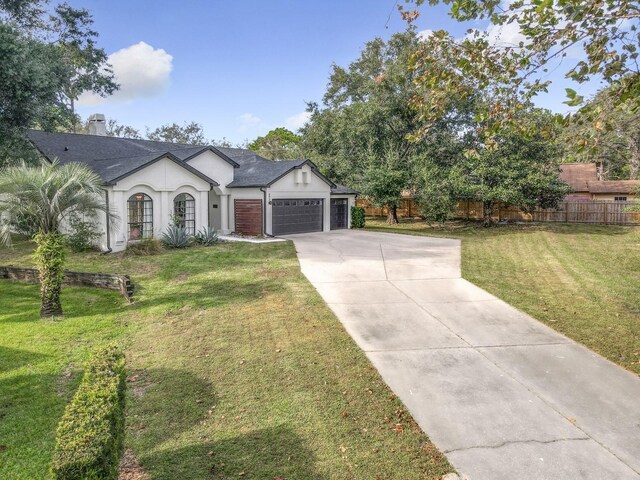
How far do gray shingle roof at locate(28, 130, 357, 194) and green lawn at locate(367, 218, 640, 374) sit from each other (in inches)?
328

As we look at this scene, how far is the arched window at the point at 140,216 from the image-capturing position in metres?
17.2

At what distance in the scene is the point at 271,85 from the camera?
86.3 ft

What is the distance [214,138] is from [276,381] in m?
62.1

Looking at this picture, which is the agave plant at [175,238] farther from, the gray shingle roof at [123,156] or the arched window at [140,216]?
the gray shingle roof at [123,156]

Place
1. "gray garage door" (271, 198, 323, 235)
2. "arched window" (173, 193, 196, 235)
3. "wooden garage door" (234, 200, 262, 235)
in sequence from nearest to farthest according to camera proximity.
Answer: "arched window" (173, 193, 196, 235) → "wooden garage door" (234, 200, 262, 235) → "gray garage door" (271, 198, 323, 235)

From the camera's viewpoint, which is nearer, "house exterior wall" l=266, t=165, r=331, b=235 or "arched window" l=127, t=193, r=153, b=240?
"arched window" l=127, t=193, r=153, b=240

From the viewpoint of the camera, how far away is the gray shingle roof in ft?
58.9

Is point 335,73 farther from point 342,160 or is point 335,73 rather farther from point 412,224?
point 412,224

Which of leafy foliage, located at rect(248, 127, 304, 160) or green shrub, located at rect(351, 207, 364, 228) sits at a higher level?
leafy foliage, located at rect(248, 127, 304, 160)

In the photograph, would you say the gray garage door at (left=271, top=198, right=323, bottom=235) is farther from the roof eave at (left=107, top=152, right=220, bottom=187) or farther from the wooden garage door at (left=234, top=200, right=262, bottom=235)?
the roof eave at (left=107, top=152, right=220, bottom=187)

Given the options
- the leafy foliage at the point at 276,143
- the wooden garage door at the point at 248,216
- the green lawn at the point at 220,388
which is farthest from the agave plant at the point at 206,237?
the leafy foliage at the point at 276,143

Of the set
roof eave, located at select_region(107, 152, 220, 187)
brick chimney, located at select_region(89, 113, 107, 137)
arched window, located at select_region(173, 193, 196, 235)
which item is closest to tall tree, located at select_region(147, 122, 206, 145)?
brick chimney, located at select_region(89, 113, 107, 137)

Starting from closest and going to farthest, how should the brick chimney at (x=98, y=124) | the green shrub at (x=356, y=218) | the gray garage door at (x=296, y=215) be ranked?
the gray garage door at (x=296, y=215) → the brick chimney at (x=98, y=124) → the green shrub at (x=356, y=218)

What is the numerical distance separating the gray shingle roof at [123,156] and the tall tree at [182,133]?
37.1 m
